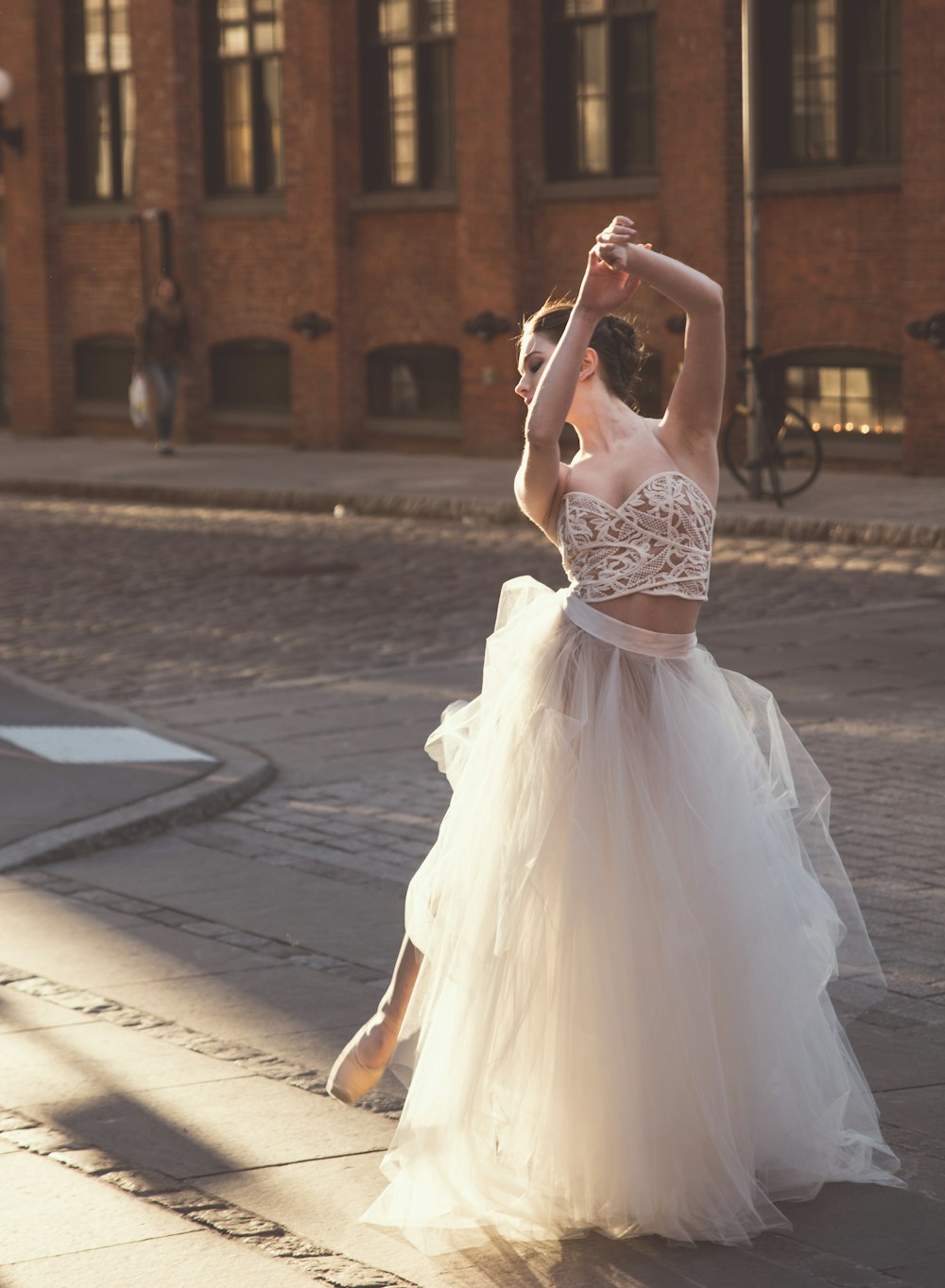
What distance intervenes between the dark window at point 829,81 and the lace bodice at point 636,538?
17.3 m

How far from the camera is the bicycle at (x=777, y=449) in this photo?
60.8 ft

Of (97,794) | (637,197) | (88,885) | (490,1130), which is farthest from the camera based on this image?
(637,197)

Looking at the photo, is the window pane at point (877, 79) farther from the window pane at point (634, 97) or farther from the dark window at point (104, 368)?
the dark window at point (104, 368)

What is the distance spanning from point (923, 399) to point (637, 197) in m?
4.30

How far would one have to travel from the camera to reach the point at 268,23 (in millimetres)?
26531

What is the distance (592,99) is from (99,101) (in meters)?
8.75

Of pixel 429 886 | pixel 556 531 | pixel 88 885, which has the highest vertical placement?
pixel 556 531

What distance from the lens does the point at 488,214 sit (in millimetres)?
23656

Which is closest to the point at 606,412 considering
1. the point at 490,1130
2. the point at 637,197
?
the point at 490,1130

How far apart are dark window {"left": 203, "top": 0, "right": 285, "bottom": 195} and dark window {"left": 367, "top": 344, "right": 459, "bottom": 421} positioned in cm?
294

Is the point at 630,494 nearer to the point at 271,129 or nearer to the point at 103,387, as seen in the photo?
the point at 271,129

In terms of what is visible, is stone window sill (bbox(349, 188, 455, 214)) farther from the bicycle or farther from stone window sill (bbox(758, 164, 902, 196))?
the bicycle

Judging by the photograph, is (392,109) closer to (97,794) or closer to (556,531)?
(97,794)

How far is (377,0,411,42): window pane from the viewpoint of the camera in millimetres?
24938
